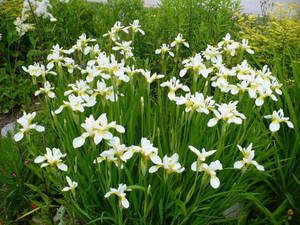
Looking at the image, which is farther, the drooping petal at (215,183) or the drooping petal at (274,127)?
the drooping petal at (274,127)

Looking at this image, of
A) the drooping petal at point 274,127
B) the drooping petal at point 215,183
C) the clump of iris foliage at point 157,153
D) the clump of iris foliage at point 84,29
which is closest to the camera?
the drooping petal at point 215,183

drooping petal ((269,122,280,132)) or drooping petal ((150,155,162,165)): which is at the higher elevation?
drooping petal ((150,155,162,165))

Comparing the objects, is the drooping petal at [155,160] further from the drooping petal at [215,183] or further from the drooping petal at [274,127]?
the drooping petal at [274,127]

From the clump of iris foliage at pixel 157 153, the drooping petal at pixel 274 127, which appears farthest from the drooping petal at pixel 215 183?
the drooping petal at pixel 274 127

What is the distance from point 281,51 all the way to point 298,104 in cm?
108

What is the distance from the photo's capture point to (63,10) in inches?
178

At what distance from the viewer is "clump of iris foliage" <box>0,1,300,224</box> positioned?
1.48 m

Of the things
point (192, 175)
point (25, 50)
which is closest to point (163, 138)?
point (192, 175)

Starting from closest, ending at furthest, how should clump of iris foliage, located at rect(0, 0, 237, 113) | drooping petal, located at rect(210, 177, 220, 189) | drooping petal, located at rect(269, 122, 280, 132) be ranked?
drooping petal, located at rect(210, 177, 220, 189), drooping petal, located at rect(269, 122, 280, 132), clump of iris foliage, located at rect(0, 0, 237, 113)

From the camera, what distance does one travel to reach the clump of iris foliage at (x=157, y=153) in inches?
58.1

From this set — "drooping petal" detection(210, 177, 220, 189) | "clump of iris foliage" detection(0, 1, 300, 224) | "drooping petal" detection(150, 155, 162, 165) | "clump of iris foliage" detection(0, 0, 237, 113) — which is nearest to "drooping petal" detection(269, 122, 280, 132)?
"clump of iris foliage" detection(0, 1, 300, 224)

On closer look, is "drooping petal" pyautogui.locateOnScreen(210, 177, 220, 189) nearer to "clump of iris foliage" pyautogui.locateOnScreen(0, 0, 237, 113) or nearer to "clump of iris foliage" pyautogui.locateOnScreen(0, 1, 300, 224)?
"clump of iris foliage" pyautogui.locateOnScreen(0, 1, 300, 224)

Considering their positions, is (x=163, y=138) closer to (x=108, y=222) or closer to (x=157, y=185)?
(x=157, y=185)

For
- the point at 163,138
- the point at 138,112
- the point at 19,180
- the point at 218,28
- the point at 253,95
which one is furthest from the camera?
the point at 218,28
